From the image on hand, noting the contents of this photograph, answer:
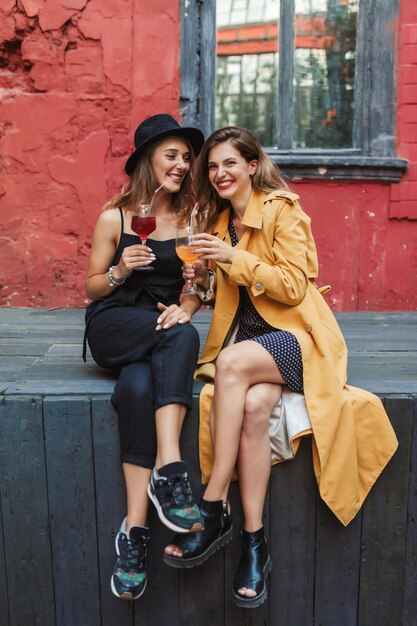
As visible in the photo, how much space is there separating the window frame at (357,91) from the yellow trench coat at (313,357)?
2.07m

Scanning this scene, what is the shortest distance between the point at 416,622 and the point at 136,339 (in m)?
1.56

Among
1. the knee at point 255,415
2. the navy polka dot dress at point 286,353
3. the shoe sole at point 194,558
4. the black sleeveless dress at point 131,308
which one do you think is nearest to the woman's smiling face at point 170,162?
the black sleeveless dress at point 131,308

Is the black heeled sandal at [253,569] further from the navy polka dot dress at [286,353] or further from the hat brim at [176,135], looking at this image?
the hat brim at [176,135]

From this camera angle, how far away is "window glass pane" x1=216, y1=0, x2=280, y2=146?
4.47m

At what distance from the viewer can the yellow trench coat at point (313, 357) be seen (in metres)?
2.21

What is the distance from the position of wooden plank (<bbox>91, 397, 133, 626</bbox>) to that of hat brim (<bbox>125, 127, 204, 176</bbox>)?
3.39 ft

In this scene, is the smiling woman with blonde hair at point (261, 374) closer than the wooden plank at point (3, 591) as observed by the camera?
Yes

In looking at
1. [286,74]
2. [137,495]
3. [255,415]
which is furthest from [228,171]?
[286,74]

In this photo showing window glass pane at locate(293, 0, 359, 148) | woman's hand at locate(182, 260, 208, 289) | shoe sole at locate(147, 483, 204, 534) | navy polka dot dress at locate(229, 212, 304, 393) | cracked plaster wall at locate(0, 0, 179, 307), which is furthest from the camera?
window glass pane at locate(293, 0, 359, 148)

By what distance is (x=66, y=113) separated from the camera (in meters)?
4.33

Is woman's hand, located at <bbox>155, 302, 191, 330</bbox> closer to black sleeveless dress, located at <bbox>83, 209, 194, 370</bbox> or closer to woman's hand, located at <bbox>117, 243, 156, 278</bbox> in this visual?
black sleeveless dress, located at <bbox>83, 209, 194, 370</bbox>

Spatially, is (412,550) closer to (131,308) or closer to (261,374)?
(261,374)

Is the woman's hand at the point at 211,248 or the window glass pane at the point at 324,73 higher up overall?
the window glass pane at the point at 324,73

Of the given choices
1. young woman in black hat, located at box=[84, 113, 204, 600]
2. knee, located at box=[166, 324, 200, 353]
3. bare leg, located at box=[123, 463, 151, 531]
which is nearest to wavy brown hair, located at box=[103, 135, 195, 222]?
young woman in black hat, located at box=[84, 113, 204, 600]
